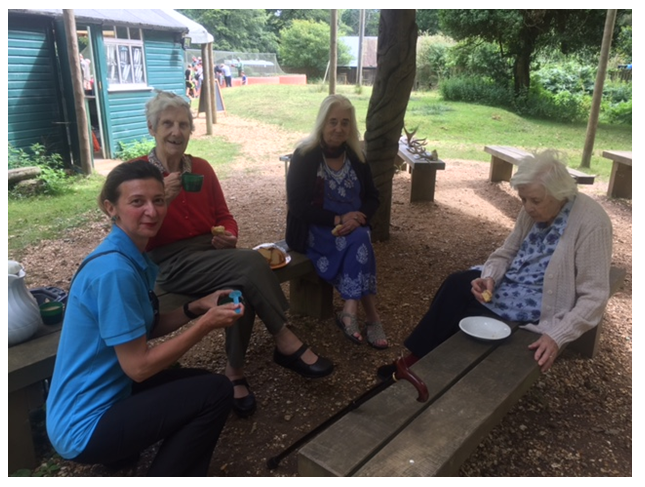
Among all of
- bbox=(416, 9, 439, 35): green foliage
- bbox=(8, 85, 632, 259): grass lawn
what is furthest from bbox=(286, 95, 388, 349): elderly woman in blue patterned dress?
bbox=(416, 9, 439, 35): green foliage

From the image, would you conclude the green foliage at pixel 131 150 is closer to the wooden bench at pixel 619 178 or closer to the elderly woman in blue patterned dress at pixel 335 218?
the elderly woman in blue patterned dress at pixel 335 218

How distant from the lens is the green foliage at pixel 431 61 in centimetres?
2317

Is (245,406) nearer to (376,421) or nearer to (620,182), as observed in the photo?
(376,421)

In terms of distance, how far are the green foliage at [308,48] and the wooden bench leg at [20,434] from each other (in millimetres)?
35759

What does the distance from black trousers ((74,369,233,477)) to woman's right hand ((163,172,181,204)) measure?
1039 mm

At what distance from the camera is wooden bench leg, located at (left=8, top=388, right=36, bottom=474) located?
2.07 metres

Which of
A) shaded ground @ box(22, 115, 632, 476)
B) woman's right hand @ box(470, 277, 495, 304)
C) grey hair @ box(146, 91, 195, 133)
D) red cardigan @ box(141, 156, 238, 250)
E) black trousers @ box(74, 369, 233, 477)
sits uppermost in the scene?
grey hair @ box(146, 91, 195, 133)

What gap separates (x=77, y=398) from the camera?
1.74 metres

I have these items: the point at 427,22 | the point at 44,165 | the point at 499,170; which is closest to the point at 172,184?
the point at 44,165

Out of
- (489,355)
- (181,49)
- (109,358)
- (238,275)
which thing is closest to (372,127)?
(238,275)

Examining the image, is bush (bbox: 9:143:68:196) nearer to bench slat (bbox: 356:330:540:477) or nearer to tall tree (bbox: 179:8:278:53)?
bench slat (bbox: 356:330:540:477)

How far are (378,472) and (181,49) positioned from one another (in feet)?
41.2

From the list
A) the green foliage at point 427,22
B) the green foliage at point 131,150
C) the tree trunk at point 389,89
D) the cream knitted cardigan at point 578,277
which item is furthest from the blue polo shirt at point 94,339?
the green foliage at point 427,22

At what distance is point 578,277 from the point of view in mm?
2367
